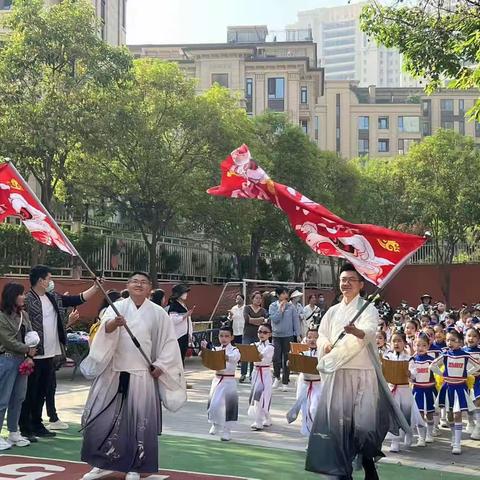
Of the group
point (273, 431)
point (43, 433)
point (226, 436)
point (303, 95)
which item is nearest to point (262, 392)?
point (273, 431)

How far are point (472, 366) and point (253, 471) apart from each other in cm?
349

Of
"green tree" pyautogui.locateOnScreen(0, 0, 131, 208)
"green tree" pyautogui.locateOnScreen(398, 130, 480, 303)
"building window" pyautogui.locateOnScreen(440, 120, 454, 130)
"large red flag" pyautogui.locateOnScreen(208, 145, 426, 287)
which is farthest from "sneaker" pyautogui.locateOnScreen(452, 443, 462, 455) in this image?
"building window" pyautogui.locateOnScreen(440, 120, 454, 130)

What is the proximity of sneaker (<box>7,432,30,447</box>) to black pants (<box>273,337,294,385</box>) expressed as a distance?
21.8 feet

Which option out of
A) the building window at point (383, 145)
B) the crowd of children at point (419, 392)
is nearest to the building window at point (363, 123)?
the building window at point (383, 145)

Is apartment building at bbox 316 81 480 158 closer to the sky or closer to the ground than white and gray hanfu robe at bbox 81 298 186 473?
closer to the sky

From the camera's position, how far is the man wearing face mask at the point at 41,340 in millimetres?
8617

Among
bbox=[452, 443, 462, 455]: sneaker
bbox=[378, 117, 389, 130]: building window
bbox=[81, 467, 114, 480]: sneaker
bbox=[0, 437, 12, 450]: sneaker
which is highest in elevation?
bbox=[378, 117, 389, 130]: building window

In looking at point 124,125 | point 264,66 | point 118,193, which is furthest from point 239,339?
point 264,66

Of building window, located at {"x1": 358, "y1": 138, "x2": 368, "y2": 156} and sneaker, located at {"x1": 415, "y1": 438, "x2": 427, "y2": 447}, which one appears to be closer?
sneaker, located at {"x1": 415, "y1": 438, "x2": 427, "y2": 447}

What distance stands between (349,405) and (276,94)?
170ft

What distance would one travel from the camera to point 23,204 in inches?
305

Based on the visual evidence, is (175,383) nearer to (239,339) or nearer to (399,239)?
(399,239)

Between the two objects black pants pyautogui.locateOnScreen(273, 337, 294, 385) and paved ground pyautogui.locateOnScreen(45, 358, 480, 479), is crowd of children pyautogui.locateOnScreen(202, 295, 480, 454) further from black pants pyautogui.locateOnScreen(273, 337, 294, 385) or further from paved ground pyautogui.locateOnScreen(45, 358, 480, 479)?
black pants pyautogui.locateOnScreen(273, 337, 294, 385)

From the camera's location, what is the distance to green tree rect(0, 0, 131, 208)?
51.0ft
